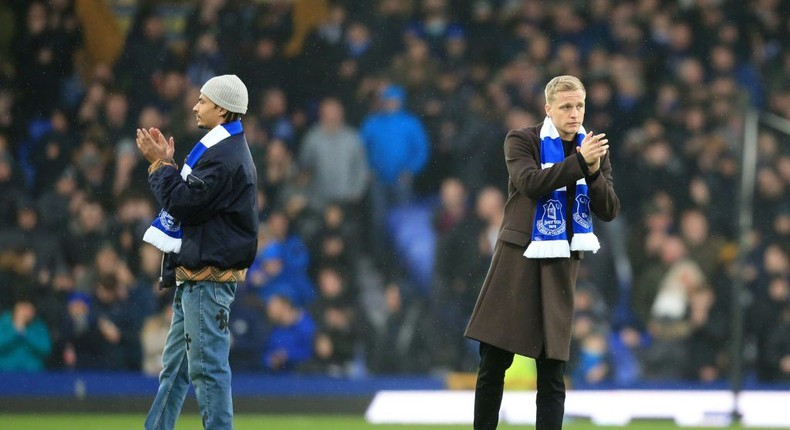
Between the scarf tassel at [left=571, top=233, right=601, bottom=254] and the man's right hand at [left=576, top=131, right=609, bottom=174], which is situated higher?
the man's right hand at [left=576, top=131, right=609, bottom=174]

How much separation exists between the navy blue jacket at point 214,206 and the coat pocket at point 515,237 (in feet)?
3.37

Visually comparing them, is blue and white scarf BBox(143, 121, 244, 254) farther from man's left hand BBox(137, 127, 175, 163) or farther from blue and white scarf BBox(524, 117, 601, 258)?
blue and white scarf BBox(524, 117, 601, 258)

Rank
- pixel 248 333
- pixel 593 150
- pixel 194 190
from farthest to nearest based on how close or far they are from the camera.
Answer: pixel 248 333 < pixel 194 190 < pixel 593 150

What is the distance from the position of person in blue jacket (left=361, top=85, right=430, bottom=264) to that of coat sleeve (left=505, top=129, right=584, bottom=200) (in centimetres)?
581

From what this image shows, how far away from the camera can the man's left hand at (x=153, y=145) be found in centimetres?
535

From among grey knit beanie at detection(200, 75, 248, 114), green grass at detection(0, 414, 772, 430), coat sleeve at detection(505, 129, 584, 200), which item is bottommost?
green grass at detection(0, 414, 772, 430)

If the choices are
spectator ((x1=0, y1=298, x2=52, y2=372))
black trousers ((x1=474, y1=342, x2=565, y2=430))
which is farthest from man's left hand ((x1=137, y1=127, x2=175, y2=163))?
spectator ((x1=0, y1=298, x2=52, y2=372))

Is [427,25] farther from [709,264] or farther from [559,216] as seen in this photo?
[559,216]

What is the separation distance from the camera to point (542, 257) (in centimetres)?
530

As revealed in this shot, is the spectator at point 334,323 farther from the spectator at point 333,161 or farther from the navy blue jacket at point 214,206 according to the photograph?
the navy blue jacket at point 214,206

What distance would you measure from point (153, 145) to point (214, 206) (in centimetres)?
35

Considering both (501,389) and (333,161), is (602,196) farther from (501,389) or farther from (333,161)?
(333,161)

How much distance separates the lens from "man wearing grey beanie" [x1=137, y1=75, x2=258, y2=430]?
17.4 ft

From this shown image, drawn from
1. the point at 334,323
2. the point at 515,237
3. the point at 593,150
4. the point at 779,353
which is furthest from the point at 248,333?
the point at 593,150
